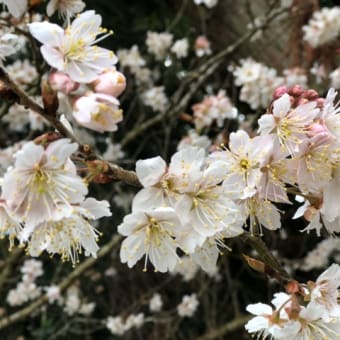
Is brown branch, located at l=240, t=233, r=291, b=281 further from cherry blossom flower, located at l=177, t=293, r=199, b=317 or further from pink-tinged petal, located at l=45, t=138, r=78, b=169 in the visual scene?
cherry blossom flower, located at l=177, t=293, r=199, b=317

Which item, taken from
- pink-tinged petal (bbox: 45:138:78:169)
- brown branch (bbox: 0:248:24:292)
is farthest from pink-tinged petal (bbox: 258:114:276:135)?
brown branch (bbox: 0:248:24:292)

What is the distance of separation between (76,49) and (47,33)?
0.06 m

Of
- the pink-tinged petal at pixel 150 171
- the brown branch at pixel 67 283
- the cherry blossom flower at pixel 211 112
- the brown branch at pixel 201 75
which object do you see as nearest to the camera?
the pink-tinged petal at pixel 150 171

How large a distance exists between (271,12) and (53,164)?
224 centimetres

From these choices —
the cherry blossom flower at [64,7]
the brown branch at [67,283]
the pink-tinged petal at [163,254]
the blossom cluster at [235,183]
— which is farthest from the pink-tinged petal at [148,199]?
the brown branch at [67,283]

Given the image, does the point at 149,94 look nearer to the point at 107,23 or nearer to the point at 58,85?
the point at 107,23

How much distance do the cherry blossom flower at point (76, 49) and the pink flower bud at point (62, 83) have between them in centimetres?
2

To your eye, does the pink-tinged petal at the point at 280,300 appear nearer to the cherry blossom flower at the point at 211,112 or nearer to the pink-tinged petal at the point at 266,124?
the pink-tinged petal at the point at 266,124

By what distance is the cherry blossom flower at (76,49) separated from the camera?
0.92 m

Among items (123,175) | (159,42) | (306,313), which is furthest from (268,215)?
(159,42)

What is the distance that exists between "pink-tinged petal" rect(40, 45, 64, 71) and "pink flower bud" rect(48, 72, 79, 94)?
0.10ft

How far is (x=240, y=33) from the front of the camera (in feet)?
10.6

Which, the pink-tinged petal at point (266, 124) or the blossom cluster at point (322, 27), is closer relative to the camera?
the pink-tinged petal at point (266, 124)

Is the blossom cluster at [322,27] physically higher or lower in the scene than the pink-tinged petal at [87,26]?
lower
